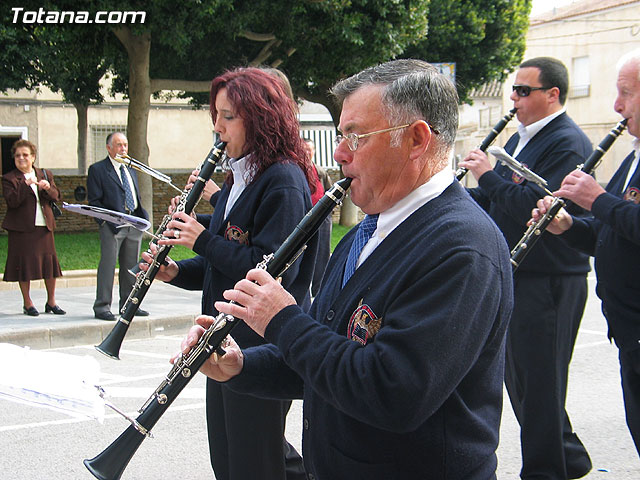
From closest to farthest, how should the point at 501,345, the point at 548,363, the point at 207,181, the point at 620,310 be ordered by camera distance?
the point at 501,345
the point at 620,310
the point at 207,181
the point at 548,363

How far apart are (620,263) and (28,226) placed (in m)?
6.36

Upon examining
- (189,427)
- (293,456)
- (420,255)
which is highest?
(420,255)

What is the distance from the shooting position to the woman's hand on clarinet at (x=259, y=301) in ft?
5.82

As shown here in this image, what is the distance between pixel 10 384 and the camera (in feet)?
6.24

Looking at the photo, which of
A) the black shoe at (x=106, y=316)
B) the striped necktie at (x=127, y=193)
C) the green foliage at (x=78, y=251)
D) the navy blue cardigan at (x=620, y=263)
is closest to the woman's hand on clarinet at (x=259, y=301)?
the navy blue cardigan at (x=620, y=263)

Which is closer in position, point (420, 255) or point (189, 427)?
point (420, 255)

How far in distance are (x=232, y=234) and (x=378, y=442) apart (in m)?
1.29

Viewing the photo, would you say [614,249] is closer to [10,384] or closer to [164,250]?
[164,250]

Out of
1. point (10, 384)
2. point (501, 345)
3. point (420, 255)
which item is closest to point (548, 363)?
point (501, 345)

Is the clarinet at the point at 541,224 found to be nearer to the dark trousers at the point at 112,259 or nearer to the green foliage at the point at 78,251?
the dark trousers at the point at 112,259

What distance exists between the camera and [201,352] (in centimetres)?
205

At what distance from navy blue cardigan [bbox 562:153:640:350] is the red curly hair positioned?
46.5 inches

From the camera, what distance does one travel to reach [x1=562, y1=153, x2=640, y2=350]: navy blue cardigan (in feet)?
9.75

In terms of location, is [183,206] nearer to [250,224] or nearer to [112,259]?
[250,224]
